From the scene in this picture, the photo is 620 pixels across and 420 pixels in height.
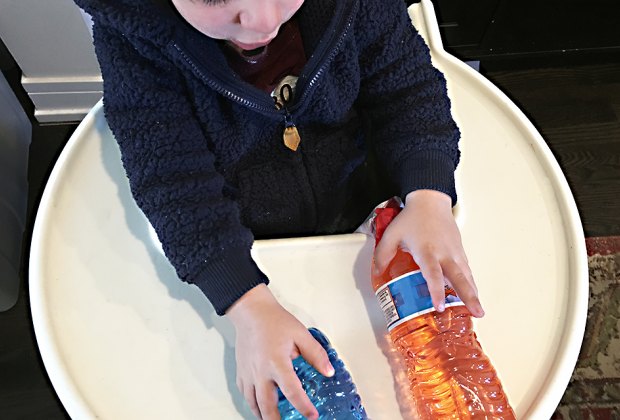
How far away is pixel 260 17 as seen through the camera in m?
0.38

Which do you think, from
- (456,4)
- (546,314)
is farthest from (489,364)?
(456,4)

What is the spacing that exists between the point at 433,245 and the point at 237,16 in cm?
25

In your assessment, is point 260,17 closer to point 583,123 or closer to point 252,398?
point 252,398

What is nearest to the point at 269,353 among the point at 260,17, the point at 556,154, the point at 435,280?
the point at 435,280

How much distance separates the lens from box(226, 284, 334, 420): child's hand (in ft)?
1.46

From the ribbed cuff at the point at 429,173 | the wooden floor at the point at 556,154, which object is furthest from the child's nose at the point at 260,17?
the wooden floor at the point at 556,154

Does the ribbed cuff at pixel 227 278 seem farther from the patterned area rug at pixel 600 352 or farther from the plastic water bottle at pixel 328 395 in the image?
the patterned area rug at pixel 600 352

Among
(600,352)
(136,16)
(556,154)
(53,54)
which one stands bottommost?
(600,352)

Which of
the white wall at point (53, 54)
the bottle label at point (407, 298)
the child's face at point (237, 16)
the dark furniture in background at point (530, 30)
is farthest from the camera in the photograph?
the dark furniture in background at point (530, 30)

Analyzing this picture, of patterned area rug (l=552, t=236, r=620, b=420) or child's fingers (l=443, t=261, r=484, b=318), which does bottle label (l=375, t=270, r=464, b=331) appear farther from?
patterned area rug (l=552, t=236, r=620, b=420)

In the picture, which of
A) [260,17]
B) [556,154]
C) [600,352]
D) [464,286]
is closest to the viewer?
[260,17]

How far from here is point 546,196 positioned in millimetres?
576

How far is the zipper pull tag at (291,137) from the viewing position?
0.52 meters

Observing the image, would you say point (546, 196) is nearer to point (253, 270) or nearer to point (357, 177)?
point (357, 177)
